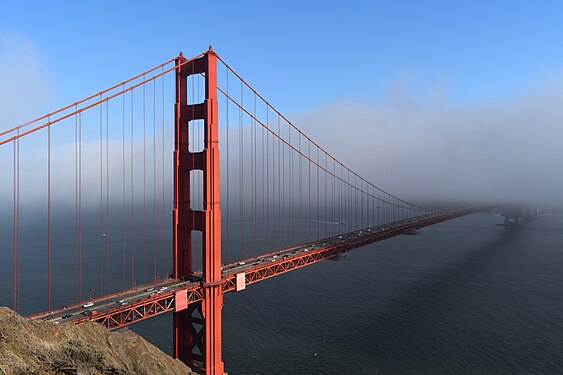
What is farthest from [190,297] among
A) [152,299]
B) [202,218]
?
[202,218]

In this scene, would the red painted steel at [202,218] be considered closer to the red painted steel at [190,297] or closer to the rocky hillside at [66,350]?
the red painted steel at [190,297]

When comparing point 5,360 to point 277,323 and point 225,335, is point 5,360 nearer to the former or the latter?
point 225,335

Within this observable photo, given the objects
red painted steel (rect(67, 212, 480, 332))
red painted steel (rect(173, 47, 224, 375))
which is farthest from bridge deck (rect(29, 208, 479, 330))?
red painted steel (rect(173, 47, 224, 375))

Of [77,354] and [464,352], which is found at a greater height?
[77,354]

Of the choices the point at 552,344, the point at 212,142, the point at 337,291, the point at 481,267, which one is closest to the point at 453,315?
the point at 552,344

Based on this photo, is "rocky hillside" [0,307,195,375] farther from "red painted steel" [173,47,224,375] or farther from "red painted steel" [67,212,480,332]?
"red painted steel" [173,47,224,375]

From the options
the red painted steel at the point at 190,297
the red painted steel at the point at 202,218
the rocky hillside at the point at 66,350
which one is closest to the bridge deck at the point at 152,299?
the red painted steel at the point at 190,297
